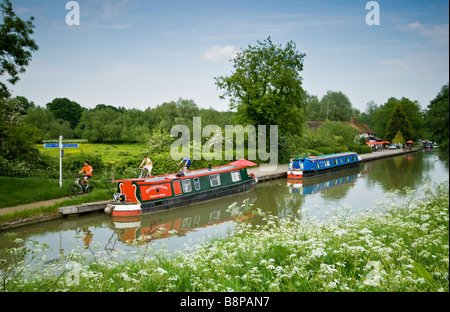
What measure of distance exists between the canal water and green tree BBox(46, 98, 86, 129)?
23197mm

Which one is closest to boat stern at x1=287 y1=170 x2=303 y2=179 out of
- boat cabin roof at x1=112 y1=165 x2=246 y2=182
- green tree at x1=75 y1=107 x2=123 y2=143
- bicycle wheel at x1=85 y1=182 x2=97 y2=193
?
boat cabin roof at x1=112 y1=165 x2=246 y2=182

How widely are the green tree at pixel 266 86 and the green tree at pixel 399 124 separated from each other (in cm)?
2587

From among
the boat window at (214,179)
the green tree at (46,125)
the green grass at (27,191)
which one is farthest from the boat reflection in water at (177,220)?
the green tree at (46,125)

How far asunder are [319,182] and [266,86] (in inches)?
400

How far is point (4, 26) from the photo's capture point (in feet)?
37.9

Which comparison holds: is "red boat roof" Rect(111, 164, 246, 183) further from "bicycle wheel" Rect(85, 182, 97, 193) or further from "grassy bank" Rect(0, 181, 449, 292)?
"grassy bank" Rect(0, 181, 449, 292)

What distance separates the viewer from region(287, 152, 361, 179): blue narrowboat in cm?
2338

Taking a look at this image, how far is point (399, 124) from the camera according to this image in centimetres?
4909

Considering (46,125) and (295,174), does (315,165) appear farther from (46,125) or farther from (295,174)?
(46,125)

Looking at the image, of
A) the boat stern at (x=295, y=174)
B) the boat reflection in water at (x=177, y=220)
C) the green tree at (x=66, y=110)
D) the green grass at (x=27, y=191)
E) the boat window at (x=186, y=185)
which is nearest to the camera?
the boat reflection in water at (x=177, y=220)

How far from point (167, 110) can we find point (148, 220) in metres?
35.2

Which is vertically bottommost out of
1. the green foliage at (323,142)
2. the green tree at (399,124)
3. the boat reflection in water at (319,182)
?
the boat reflection in water at (319,182)

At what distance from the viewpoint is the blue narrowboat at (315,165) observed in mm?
23375

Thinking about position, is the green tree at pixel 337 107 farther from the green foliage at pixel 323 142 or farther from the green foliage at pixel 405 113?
the green foliage at pixel 323 142
